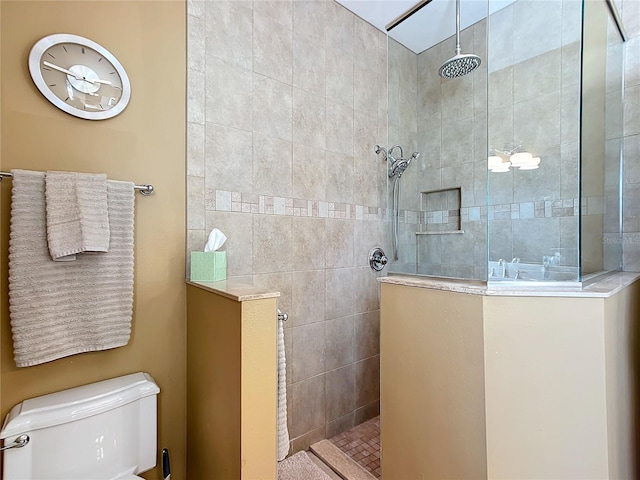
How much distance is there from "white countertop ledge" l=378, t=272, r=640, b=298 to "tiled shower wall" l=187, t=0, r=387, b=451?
73 centimetres

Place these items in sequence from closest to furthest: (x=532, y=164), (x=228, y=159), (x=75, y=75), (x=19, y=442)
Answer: (x=19, y=442), (x=75, y=75), (x=228, y=159), (x=532, y=164)

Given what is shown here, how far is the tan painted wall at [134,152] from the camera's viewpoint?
1.12m

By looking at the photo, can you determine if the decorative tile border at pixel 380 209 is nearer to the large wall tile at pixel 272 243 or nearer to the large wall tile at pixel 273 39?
the large wall tile at pixel 272 243

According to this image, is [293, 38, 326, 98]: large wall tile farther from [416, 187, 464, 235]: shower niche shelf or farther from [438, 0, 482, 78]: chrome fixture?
[416, 187, 464, 235]: shower niche shelf

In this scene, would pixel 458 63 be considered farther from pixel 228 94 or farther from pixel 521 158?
pixel 228 94

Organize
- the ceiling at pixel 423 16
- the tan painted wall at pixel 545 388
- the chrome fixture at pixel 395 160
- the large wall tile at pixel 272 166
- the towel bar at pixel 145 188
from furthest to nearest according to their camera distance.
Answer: the chrome fixture at pixel 395 160
the ceiling at pixel 423 16
the large wall tile at pixel 272 166
the towel bar at pixel 145 188
the tan painted wall at pixel 545 388

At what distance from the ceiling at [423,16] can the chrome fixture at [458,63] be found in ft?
0.11

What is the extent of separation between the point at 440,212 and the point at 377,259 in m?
0.56

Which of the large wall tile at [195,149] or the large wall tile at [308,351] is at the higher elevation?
the large wall tile at [195,149]

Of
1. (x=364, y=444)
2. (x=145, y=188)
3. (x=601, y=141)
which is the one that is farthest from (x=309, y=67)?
(x=364, y=444)

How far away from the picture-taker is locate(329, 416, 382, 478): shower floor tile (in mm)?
1737

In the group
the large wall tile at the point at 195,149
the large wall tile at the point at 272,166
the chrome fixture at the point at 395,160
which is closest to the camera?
the large wall tile at the point at 195,149

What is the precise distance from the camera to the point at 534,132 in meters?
1.89

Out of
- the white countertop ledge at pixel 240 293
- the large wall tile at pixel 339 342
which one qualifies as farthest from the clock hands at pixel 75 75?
the large wall tile at pixel 339 342
